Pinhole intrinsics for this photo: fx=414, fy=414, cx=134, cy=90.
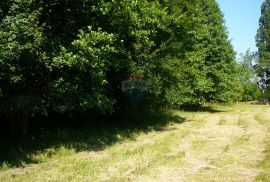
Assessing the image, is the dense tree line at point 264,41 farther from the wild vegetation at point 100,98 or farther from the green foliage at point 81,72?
the green foliage at point 81,72

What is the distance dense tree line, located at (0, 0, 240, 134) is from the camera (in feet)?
45.0

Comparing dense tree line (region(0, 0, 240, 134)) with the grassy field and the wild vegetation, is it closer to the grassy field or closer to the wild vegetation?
the wild vegetation

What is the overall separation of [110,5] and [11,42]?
19.1 ft

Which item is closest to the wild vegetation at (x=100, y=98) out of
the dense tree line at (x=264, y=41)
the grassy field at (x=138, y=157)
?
the grassy field at (x=138, y=157)

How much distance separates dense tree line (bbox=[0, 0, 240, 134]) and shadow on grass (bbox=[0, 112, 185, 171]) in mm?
1135

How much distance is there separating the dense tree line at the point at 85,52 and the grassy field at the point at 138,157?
4.76 feet

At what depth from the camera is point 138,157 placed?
45.9 ft

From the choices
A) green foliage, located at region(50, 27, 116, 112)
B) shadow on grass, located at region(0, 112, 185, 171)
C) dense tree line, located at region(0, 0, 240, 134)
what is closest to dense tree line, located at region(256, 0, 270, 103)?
dense tree line, located at region(0, 0, 240, 134)

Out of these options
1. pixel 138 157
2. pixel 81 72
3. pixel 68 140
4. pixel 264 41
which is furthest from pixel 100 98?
pixel 264 41

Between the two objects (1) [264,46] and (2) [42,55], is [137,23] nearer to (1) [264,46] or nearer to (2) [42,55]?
(2) [42,55]

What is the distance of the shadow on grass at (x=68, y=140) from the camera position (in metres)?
14.2

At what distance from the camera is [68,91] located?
15773 mm

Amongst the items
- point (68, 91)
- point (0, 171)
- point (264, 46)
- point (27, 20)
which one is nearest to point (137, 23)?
point (68, 91)

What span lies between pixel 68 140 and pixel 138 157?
15.1 ft
